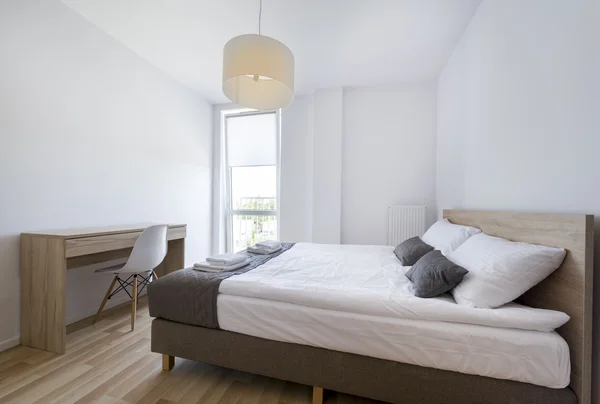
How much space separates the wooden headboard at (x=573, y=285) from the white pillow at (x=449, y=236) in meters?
0.48

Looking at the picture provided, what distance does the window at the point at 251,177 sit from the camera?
404cm

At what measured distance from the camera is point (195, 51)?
273 centimetres

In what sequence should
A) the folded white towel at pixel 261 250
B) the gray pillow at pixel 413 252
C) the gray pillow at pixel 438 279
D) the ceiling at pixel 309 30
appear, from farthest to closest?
1. the folded white towel at pixel 261 250
2. the ceiling at pixel 309 30
3. the gray pillow at pixel 413 252
4. the gray pillow at pixel 438 279

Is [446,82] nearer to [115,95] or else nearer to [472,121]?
[472,121]

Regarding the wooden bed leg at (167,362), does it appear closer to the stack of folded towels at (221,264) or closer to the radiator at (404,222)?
the stack of folded towels at (221,264)

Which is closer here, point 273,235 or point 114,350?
point 114,350

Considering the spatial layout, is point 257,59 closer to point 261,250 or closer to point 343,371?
point 261,250

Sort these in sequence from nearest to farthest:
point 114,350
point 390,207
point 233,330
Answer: point 233,330
point 114,350
point 390,207

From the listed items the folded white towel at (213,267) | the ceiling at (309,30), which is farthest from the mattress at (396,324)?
the ceiling at (309,30)

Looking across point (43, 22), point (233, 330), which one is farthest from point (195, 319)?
point (43, 22)

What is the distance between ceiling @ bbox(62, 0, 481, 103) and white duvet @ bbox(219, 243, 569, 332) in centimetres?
A: 216

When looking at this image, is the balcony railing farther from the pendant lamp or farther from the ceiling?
the pendant lamp

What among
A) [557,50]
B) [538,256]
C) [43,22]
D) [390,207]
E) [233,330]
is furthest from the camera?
[390,207]

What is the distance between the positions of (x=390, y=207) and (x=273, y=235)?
1897 mm
